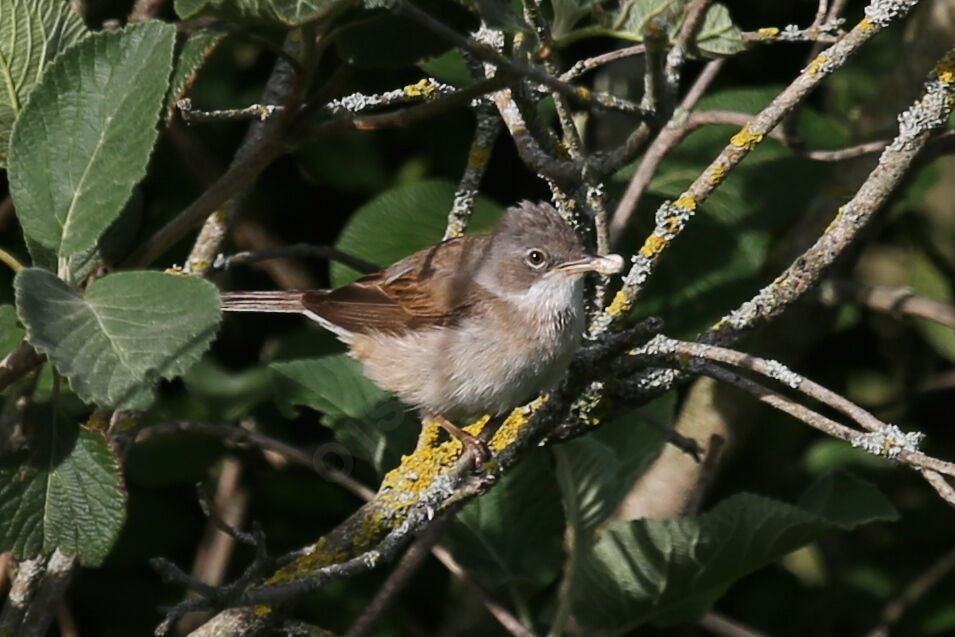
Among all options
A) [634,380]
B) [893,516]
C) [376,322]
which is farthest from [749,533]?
[376,322]

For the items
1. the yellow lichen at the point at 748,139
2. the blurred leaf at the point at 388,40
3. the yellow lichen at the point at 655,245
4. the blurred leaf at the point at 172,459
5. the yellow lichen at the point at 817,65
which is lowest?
the blurred leaf at the point at 172,459

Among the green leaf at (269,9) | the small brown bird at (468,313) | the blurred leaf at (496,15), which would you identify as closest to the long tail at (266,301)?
the small brown bird at (468,313)

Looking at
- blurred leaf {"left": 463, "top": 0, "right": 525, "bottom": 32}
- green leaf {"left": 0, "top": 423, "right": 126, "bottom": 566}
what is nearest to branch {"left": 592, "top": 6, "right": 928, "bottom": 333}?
blurred leaf {"left": 463, "top": 0, "right": 525, "bottom": 32}

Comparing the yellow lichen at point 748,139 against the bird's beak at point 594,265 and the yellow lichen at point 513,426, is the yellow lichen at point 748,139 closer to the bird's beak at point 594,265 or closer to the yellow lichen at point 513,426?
the bird's beak at point 594,265

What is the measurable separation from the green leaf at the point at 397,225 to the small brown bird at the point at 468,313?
82 millimetres

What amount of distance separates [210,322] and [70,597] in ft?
8.80

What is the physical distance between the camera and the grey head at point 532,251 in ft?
10.1

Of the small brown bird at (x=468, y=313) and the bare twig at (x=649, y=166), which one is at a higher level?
the bare twig at (x=649, y=166)

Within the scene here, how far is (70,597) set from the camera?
13.5 feet

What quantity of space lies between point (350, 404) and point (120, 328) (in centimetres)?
142

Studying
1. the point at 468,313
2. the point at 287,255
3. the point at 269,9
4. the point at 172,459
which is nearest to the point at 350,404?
the point at 287,255

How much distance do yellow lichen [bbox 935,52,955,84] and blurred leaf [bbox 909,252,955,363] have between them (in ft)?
7.28

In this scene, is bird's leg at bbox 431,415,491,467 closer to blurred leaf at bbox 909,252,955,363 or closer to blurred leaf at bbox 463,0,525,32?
blurred leaf at bbox 463,0,525,32

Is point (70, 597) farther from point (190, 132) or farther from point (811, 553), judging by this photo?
point (811, 553)
